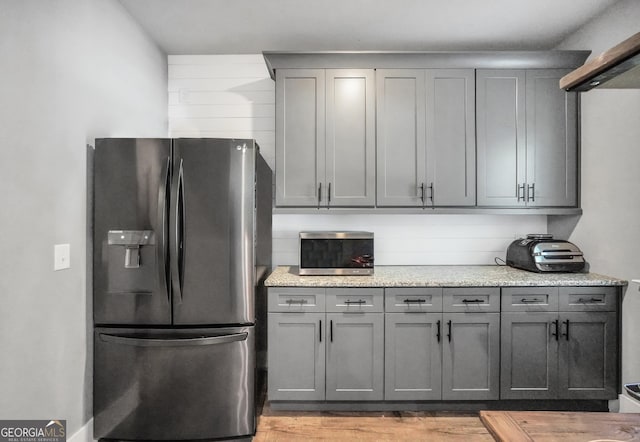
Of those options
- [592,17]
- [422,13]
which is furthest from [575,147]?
[422,13]

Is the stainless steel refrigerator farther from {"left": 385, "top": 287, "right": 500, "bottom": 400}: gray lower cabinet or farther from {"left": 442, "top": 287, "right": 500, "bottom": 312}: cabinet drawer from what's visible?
{"left": 442, "top": 287, "right": 500, "bottom": 312}: cabinet drawer

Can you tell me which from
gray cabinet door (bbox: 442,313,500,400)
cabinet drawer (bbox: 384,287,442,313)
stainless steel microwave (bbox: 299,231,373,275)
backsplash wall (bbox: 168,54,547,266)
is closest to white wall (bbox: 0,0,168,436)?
backsplash wall (bbox: 168,54,547,266)

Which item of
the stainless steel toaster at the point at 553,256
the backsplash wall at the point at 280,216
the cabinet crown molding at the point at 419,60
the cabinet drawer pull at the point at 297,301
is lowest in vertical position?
the cabinet drawer pull at the point at 297,301

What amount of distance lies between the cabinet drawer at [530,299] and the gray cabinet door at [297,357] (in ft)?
4.12

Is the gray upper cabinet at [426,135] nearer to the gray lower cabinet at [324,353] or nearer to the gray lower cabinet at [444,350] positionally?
the gray lower cabinet at [444,350]

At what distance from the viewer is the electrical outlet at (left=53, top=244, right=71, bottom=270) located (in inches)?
70.7

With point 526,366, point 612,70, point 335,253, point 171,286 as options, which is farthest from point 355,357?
point 612,70

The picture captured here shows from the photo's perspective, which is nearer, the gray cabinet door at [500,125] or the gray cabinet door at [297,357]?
the gray cabinet door at [297,357]

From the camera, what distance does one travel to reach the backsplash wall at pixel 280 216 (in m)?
3.20

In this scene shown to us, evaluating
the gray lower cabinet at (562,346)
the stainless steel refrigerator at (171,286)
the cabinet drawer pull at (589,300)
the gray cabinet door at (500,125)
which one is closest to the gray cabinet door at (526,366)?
the gray lower cabinet at (562,346)

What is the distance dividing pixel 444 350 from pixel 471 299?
1.28 ft

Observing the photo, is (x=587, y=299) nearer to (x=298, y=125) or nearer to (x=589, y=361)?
(x=589, y=361)

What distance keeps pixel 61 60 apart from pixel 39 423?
178 cm

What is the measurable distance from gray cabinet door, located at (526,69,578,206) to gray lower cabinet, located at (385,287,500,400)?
0.99 metres
